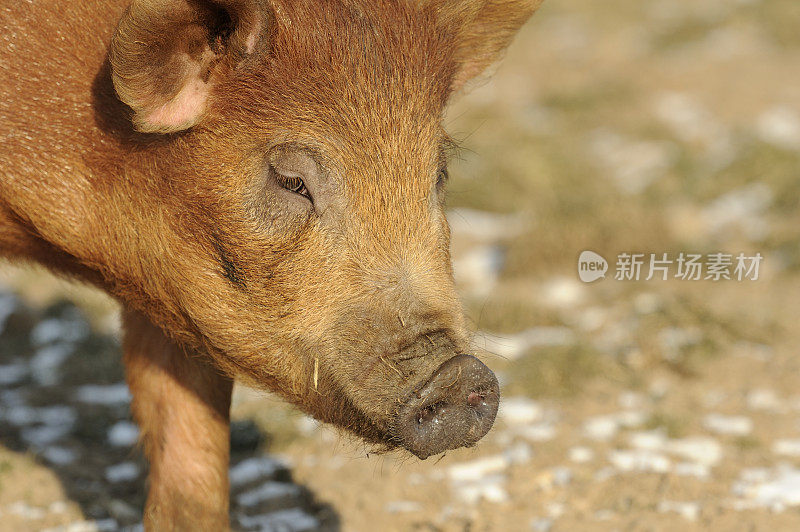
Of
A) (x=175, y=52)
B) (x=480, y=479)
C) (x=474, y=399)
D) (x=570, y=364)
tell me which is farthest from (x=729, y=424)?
(x=175, y=52)

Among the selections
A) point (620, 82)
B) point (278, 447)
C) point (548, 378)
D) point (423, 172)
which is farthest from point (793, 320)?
point (620, 82)

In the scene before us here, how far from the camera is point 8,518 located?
4.02 meters

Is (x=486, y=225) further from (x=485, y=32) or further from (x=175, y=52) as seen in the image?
(x=175, y=52)

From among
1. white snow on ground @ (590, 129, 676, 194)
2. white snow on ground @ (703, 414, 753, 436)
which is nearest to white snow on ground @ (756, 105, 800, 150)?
white snow on ground @ (590, 129, 676, 194)

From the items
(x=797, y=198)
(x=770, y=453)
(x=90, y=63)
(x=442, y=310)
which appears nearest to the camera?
(x=442, y=310)

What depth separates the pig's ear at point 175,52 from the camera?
2879 millimetres

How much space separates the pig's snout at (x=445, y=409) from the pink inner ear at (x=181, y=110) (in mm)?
1073

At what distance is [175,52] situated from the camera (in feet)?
9.91

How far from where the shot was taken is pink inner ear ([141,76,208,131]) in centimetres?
306

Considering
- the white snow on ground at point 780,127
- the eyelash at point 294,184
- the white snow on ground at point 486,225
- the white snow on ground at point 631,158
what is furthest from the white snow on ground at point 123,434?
the white snow on ground at point 780,127

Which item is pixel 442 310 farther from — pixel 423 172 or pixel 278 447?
pixel 278 447

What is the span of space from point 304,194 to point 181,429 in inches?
48.6

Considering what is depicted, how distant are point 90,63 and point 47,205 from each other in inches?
18.8

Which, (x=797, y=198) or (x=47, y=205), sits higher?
(x=797, y=198)
